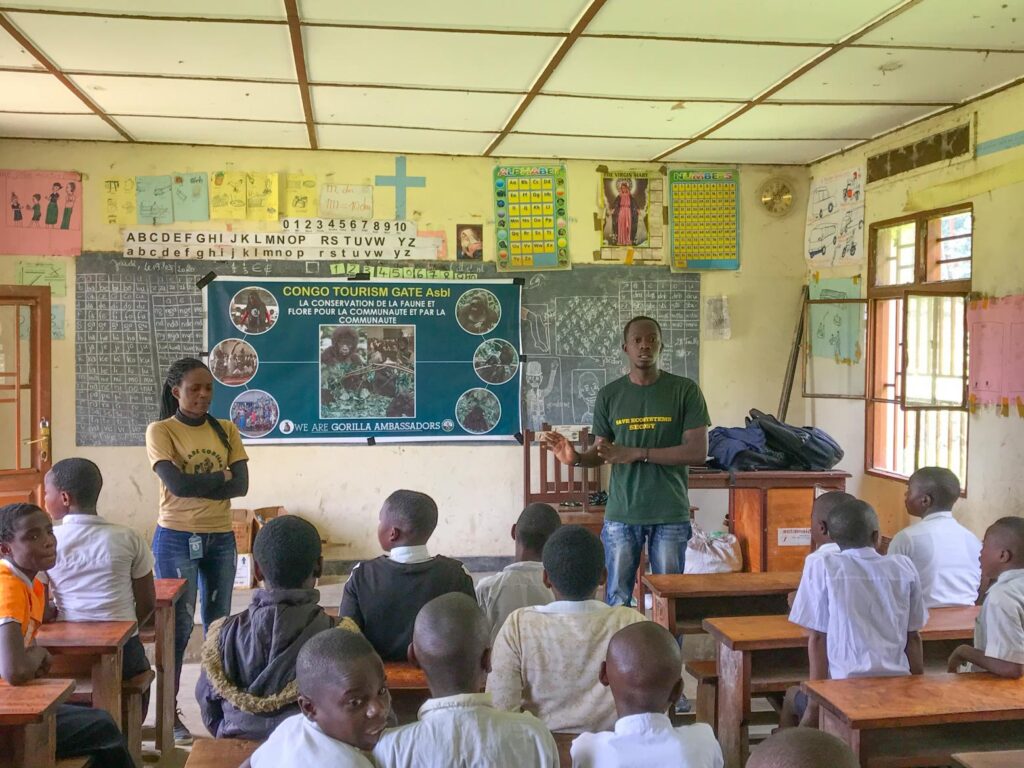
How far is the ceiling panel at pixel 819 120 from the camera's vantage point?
4449 millimetres

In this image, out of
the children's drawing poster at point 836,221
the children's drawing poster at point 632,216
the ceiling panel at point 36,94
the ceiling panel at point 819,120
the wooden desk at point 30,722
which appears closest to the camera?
the wooden desk at point 30,722

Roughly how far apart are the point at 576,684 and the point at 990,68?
3.27 metres

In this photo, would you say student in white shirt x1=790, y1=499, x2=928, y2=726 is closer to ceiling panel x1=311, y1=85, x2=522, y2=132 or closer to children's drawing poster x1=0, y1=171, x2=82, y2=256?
ceiling panel x1=311, y1=85, x2=522, y2=132

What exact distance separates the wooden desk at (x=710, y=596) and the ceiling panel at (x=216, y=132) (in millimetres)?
3173

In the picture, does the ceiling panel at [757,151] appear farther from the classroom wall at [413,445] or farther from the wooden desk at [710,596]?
the wooden desk at [710,596]

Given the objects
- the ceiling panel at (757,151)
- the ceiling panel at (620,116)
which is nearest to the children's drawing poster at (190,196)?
the ceiling panel at (620,116)

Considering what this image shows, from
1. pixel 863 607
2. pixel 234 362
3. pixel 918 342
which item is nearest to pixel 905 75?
pixel 918 342

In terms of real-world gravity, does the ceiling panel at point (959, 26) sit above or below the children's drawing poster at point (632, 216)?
above

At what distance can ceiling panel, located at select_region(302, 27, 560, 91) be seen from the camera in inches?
133

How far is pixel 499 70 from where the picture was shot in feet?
12.5

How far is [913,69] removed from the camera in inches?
148

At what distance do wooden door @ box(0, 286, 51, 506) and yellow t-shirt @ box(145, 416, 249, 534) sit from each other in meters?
2.39

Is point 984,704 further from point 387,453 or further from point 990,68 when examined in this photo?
point 387,453

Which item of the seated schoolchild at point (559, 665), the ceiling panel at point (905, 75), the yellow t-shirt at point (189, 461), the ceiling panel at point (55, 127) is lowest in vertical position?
the seated schoolchild at point (559, 665)
